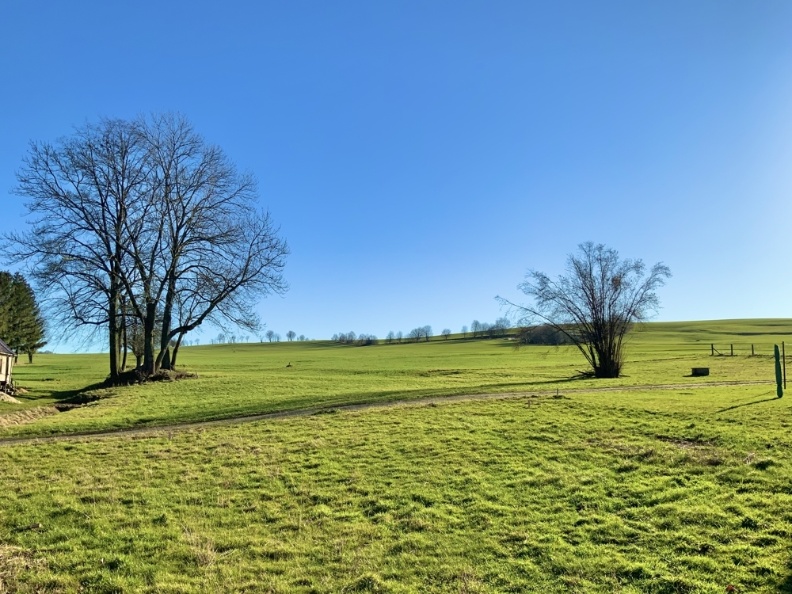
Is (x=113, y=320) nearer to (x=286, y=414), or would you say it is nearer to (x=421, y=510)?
(x=286, y=414)

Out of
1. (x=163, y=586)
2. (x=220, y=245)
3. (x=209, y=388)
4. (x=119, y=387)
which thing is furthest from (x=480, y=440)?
(x=220, y=245)

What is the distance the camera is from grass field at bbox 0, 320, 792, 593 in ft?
20.1

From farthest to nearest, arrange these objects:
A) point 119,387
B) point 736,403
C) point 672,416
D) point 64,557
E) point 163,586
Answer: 1. point 119,387
2. point 736,403
3. point 672,416
4. point 64,557
5. point 163,586

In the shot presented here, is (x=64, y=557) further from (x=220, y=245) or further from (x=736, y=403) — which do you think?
(x=220, y=245)

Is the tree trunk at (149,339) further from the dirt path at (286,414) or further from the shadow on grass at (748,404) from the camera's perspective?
the shadow on grass at (748,404)

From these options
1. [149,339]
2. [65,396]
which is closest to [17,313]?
[149,339]

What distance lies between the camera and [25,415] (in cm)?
2252

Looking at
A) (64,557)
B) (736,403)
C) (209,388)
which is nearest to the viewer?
(64,557)

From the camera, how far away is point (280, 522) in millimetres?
8070

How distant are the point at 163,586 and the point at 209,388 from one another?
25481 mm

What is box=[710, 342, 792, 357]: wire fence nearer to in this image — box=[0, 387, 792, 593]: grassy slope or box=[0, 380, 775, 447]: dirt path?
box=[0, 380, 775, 447]: dirt path

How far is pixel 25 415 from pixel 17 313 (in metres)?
44.1

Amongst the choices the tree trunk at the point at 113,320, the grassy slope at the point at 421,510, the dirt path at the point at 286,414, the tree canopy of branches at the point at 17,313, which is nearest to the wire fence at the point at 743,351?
the dirt path at the point at 286,414

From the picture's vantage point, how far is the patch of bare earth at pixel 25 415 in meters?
20.0
